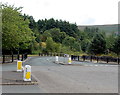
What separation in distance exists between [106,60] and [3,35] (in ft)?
60.0

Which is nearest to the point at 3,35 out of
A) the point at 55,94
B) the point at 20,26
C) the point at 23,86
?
the point at 20,26

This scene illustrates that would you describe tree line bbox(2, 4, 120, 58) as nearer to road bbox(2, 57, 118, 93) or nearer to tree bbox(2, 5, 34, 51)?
tree bbox(2, 5, 34, 51)

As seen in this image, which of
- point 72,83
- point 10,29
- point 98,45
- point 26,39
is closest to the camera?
point 72,83

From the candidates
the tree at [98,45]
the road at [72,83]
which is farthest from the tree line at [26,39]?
the road at [72,83]

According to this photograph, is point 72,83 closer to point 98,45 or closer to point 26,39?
point 26,39

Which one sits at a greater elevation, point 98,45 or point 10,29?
point 10,29

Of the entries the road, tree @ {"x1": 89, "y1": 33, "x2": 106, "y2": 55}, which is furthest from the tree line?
the road

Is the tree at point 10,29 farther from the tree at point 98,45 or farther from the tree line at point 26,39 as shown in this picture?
the tree at point 98,45

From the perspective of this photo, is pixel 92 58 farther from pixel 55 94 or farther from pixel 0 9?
pixel 55 94

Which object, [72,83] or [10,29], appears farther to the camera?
[10,29]

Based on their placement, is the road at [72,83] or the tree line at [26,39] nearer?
the road at [72,83]

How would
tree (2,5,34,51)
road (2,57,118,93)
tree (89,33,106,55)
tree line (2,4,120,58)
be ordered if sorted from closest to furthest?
road (2,57,118,93) < tree (2,5,34,51) < tree line (2,4,120,58) < tree (89,33,106,55)

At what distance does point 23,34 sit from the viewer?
38594mm

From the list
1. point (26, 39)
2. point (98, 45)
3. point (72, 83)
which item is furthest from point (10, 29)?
point (98, 45)
